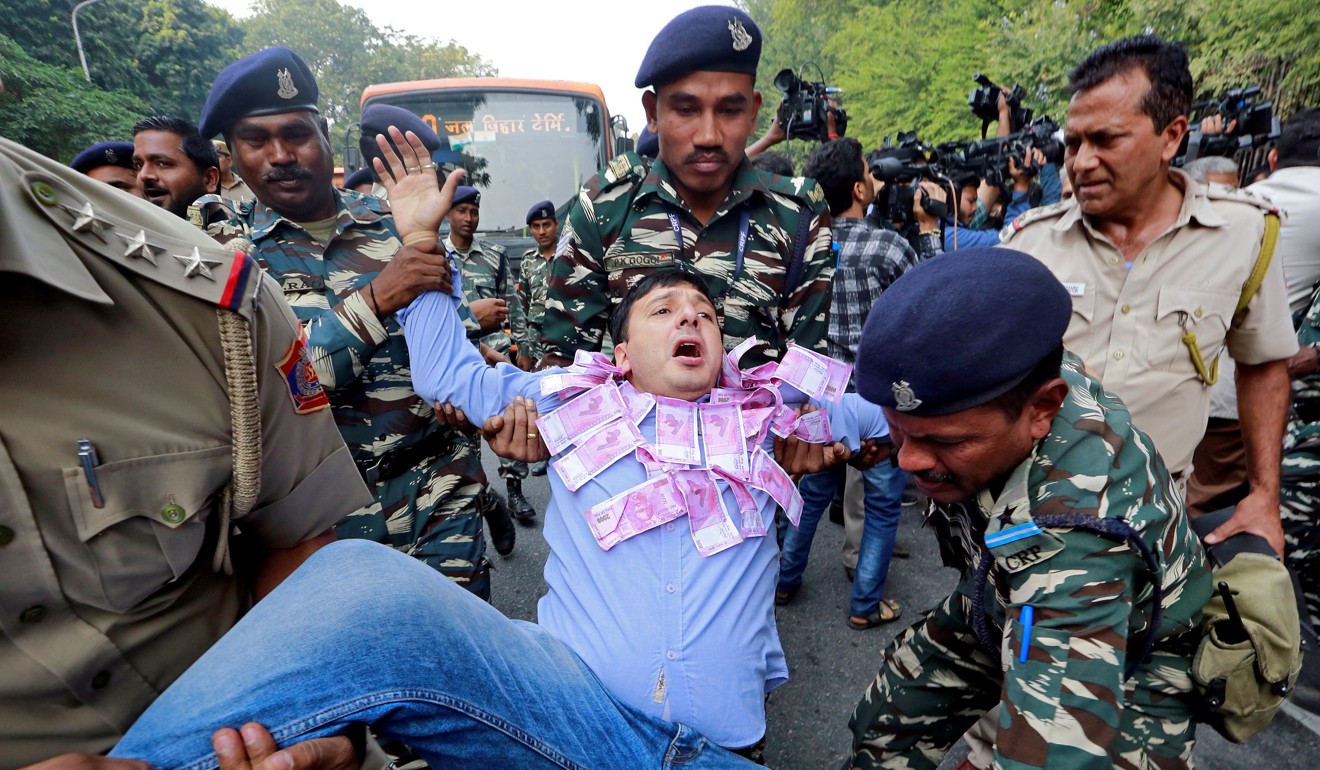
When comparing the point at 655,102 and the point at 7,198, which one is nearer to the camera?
the point at 7,198

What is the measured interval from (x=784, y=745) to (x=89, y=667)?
2160mm

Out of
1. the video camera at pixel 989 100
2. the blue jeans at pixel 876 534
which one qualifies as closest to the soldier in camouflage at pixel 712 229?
the blue jeans at pixel 876 534

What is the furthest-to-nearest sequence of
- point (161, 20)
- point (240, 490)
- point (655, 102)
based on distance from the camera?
point (161, 20)
point (655, 102)
point (240, 490)

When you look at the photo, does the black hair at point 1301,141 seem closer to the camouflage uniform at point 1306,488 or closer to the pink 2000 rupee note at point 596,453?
the camouflage uniform at point 1306,488

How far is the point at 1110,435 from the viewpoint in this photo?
125cm

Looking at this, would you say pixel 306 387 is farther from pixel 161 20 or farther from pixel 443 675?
pixel 161 20

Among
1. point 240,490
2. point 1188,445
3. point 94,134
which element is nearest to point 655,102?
point 240,490

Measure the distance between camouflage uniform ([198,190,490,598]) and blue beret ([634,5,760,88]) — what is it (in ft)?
3.47

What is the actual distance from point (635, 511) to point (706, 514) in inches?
6.5

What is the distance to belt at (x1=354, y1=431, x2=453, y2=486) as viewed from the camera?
215 centimetres

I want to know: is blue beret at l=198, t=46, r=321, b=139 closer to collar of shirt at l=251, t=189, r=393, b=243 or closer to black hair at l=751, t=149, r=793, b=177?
collar of shirt at l=251, t=189, r=393, b=243

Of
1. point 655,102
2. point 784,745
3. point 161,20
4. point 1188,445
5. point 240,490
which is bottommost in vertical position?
point 784,745

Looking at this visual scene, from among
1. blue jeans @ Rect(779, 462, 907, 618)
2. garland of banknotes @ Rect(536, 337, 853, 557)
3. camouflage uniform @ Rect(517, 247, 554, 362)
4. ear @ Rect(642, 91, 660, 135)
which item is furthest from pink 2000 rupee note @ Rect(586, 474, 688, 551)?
camouflage uniform @ Rect(517, 247, 554, 362)

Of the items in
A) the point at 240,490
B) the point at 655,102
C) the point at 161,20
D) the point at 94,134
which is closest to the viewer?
the point at 240,490
